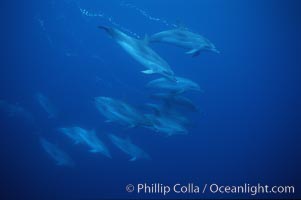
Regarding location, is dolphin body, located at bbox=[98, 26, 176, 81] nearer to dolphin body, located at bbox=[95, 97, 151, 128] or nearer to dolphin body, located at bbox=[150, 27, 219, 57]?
dolphin body, located at bbox=[150, 27, 219, 57]

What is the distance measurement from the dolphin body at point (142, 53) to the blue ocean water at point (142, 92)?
7717mm

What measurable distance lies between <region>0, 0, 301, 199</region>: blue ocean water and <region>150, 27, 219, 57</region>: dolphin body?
7.34 meters

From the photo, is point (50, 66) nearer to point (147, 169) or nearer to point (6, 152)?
point (6, 152)

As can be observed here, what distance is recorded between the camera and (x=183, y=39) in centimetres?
797

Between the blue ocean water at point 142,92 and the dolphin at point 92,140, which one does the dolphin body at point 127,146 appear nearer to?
the dolphin at point 92,140

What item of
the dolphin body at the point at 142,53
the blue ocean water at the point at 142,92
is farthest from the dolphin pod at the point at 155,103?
the blue ocean water at the point at 142,92

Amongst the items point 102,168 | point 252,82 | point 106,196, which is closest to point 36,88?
point 102,168

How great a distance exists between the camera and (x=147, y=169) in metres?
18.0

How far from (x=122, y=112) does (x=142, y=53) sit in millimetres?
1823

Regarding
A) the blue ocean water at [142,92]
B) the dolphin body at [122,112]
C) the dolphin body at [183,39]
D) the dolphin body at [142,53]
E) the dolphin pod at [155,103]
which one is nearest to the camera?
the dolphin body at [142,53]

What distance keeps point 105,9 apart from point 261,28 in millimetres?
7657

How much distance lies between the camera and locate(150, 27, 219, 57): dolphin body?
7.80m

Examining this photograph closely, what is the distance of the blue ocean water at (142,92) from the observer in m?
16.0

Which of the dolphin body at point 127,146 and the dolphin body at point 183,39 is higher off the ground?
the dolphin body at point 183,39
